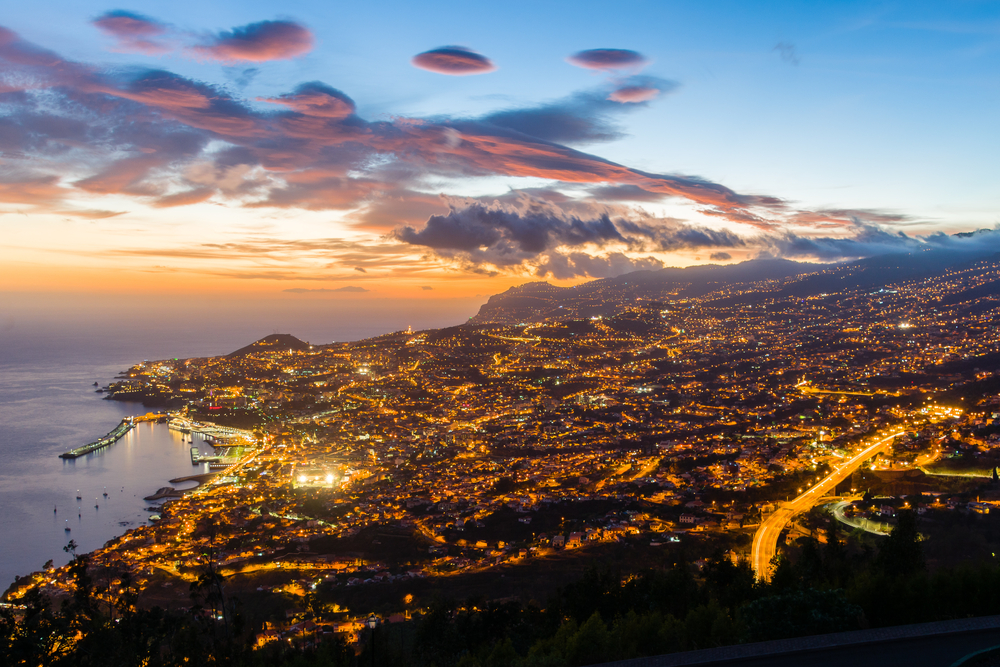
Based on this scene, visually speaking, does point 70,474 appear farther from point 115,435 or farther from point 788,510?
point 788,510

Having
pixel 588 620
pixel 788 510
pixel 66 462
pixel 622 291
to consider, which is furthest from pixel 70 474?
pixel 622 291

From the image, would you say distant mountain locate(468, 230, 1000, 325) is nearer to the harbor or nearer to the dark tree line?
the harbor

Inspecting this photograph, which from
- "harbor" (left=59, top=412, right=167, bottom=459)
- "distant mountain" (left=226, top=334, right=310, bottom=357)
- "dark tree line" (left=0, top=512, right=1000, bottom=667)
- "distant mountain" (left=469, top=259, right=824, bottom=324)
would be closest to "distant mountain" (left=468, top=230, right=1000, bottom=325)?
"distant mountain" (left=469, top=259, right=824, bottom=324)

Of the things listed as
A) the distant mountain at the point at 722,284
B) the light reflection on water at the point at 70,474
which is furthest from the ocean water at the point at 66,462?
the distant mountain at the point at 722,284

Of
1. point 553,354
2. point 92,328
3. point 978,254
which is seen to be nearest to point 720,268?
point 978,254

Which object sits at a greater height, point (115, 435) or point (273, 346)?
point (273, 346)

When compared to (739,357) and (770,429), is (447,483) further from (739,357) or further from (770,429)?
(739,357)

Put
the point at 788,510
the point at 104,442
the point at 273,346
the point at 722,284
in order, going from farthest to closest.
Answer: the point at 722,284 < the point at 273,346 < the point at 104,442 < the point at 788,510

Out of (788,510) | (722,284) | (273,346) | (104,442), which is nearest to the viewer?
(788,510)
